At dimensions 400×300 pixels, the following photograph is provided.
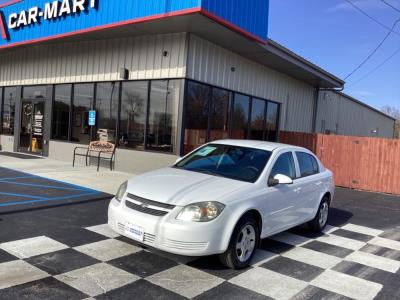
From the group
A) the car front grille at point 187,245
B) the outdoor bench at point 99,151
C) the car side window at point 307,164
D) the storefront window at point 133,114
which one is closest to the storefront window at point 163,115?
the storefront window at point 133,114

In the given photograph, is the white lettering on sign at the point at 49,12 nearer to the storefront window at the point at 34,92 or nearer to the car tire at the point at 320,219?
the storefront window at the point at 34,92

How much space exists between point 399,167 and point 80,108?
11.1 m

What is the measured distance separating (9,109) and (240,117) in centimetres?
1017

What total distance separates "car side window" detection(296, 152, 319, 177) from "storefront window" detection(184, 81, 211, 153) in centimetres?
554

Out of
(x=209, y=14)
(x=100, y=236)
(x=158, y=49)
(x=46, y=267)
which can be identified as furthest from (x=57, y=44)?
(x=46, y=267)

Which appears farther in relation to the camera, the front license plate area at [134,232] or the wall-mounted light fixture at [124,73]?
the wall-mounted light fixture at [124,73]

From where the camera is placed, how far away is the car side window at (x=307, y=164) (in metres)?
7.17

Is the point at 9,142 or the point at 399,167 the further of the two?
the point at 9,142

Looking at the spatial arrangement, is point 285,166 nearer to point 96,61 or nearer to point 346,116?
point 96,61

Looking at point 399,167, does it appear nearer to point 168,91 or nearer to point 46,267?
point 168,91

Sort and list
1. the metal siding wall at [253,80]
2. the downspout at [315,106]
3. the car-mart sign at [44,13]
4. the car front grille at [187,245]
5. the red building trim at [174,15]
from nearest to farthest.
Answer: the car front grille at [187,245]
the red building trim at [174,15]
the car-mart sign at [44,13]
the metal siding wall at [253,80]
the downspout at [315,106]

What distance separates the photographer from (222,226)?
5.00 m

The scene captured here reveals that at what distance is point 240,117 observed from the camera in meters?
15.5

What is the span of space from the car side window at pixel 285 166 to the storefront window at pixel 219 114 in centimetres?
712
